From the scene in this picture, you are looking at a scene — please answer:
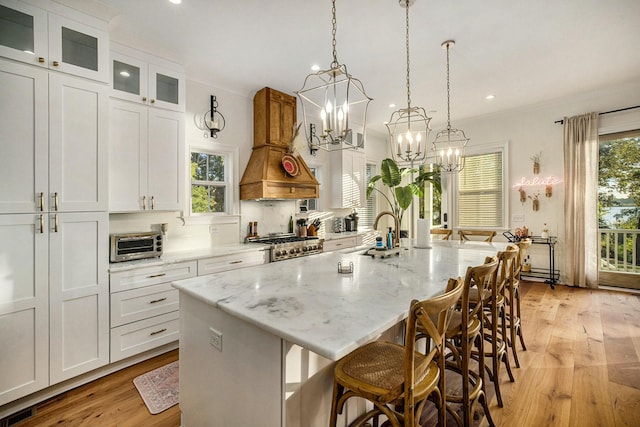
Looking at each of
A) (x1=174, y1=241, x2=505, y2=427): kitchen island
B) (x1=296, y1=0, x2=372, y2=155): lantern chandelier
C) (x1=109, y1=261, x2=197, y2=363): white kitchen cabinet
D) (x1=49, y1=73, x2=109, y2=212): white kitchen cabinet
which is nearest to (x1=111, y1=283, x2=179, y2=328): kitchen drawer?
(x1=109, y1=261, x2=197, y2=363): white kitchen cabinet

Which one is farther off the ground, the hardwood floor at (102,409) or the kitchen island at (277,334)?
the kitchen island at (277,334)

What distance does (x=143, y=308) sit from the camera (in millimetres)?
2705

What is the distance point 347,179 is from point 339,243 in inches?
52.0

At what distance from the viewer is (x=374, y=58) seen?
3.41m

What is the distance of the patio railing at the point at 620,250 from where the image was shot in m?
4.72

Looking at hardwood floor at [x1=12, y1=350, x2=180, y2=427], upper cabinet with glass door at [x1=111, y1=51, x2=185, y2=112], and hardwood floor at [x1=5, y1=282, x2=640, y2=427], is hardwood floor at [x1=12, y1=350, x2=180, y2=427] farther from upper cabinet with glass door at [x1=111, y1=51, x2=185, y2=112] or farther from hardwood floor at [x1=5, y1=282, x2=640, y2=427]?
upper cabinet with glass door at [x1=111, y1=51, x2=185, y2=112]

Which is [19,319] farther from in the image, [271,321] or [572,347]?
[572,347]

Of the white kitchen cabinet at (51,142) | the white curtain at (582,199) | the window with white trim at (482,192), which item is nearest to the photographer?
the white kitchen cabinet at (51,142)

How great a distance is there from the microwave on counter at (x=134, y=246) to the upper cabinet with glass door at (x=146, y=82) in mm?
1321

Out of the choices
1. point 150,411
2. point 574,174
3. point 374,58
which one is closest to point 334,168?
point 374,58

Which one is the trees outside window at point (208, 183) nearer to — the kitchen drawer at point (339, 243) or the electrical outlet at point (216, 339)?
the kitchen drawer at point (339, 243)

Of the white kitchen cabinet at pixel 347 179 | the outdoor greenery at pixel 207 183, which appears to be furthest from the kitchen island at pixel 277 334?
the white kitchen cabinet at pixel 347 179

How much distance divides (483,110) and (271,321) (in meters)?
5.79

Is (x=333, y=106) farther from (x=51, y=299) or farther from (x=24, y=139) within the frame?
(x=51, y=299)
